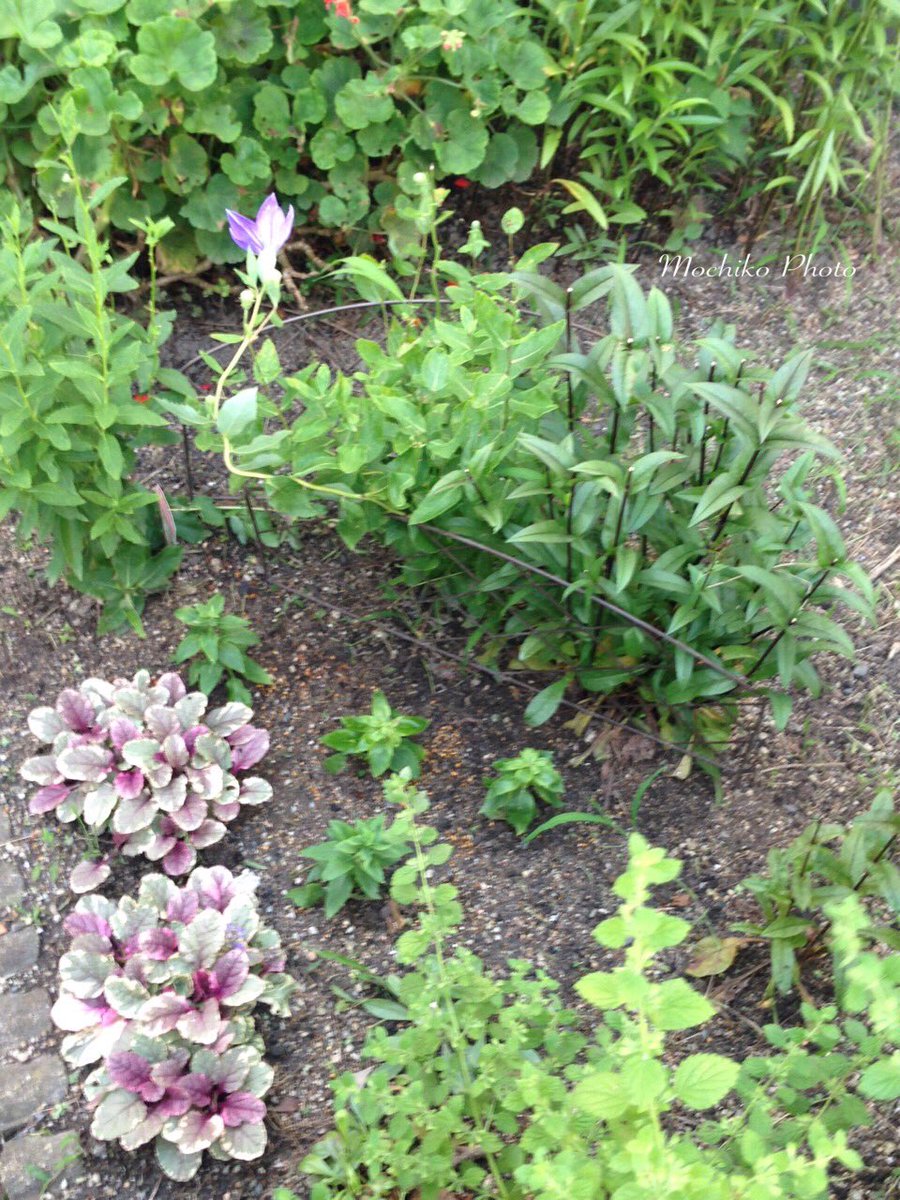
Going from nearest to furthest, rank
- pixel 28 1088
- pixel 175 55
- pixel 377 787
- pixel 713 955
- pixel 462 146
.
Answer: pixel 28 1088
pixel 713 955
pixel 377 787
pixel 175 55
pixel 462 146

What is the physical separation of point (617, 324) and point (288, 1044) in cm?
140

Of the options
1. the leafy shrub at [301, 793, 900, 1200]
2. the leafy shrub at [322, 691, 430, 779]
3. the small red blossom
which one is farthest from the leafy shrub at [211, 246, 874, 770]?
the small red blossom

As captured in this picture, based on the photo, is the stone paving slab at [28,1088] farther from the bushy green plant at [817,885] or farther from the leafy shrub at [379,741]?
the bushy green plant at [817,885]

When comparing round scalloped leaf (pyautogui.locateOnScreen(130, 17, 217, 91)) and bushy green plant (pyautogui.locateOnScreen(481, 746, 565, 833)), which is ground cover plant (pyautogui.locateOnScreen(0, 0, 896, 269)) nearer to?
round scalloped leaf (pyautogui.locateOnScreen(130, 17, 217, 91))

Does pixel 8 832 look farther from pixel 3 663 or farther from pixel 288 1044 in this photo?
pixel 288 1044

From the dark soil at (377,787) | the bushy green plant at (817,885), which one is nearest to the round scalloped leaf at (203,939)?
the dark soil at (377,787)

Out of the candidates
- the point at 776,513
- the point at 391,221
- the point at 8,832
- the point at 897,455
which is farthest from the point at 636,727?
the point at 391,221

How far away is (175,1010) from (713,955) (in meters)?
0.94

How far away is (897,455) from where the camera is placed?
291 cm

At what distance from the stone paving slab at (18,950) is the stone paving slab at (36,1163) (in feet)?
0.99

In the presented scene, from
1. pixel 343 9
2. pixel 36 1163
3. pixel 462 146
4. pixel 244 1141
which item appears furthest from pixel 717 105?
pixel 36 1163

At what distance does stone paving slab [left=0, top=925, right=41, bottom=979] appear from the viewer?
2.10 m

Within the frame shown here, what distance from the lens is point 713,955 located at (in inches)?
81.9

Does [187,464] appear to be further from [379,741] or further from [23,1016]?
[23,1016]
